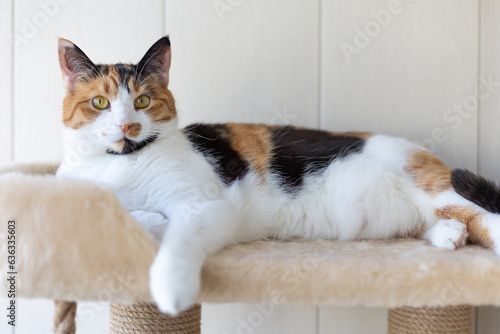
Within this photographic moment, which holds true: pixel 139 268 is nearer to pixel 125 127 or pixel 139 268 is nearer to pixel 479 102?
pixel 125 127

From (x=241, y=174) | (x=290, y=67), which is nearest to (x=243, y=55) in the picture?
(x=290, y=67)

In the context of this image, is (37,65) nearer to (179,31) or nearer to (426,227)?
(179,31)

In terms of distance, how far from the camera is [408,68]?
1576 mm

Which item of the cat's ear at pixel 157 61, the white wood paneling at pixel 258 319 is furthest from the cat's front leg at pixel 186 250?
the white wood paneling at pixel 258 319

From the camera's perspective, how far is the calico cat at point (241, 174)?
104 cm

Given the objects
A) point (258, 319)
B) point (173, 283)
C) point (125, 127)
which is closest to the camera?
point (173, 283)

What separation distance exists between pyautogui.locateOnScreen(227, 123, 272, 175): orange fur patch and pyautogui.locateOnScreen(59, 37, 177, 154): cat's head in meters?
0.24

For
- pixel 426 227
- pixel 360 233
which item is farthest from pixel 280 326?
pixel 426 227

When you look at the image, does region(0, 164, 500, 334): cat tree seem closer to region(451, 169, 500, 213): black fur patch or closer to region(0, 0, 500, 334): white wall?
region(451, 169, 500, 213): black fur patch

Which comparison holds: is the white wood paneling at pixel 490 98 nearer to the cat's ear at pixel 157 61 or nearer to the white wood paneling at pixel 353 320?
the white wood paneling at pixel 353 320

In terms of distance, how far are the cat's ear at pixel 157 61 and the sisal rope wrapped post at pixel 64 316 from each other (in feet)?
1.90

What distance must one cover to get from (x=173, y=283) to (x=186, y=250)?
8 centimetres

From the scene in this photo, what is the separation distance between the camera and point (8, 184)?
81cm

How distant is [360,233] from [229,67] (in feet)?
2.50
